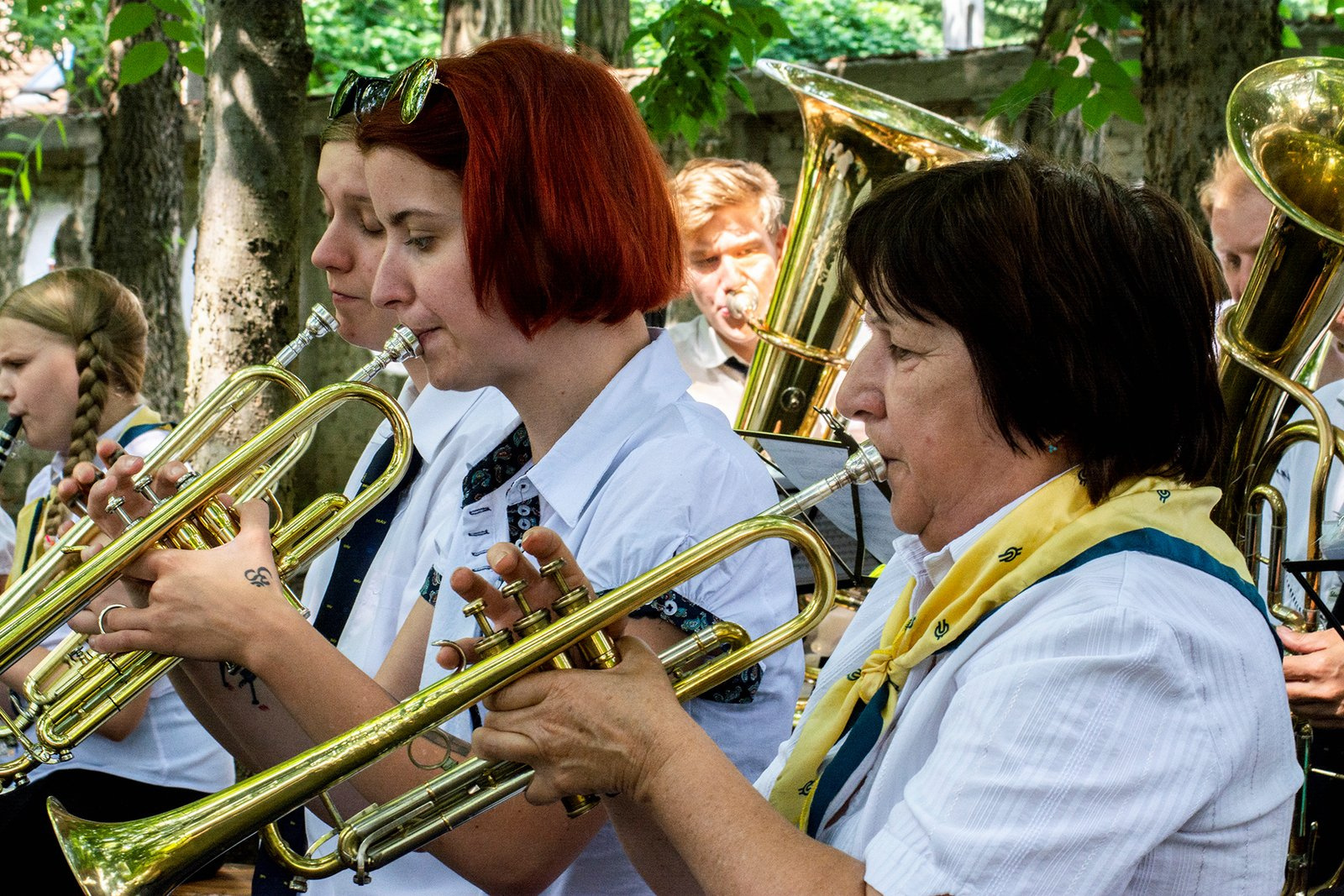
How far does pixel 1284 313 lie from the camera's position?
2.50 m

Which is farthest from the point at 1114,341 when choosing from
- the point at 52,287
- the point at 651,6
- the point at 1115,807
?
the point at 651,6

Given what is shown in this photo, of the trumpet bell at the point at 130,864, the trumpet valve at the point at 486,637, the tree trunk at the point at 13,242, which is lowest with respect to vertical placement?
the tree trunk at the point at 13,242

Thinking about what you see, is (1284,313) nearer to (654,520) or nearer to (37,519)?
(654,520)

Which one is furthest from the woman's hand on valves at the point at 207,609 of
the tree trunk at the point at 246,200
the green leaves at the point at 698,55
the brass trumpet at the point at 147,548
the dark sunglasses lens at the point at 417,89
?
the green leaves at the point at 698,55

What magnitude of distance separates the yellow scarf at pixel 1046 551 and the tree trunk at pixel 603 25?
4.77 meters

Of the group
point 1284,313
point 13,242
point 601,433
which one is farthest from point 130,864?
point 13,242

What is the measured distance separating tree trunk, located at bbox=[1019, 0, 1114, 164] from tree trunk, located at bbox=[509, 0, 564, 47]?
1.83 m

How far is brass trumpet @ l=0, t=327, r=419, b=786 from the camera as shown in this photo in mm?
1960

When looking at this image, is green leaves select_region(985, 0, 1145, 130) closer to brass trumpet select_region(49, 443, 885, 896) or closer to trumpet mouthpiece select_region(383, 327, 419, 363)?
trumpet mouthpiece select_region(383, 327, 419, 363)

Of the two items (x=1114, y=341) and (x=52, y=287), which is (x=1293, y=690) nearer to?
(x=1114, y=341)

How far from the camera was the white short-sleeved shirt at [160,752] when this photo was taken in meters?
3.15

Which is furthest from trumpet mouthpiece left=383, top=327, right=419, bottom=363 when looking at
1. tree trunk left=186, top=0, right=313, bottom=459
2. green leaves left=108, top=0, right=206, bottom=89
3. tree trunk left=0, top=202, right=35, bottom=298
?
tree trunk left=0, top=202, right=35, bottom=298

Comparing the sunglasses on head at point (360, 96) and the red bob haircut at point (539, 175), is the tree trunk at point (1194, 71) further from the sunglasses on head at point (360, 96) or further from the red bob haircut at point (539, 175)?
the sunglasses on head at point (360, 96)

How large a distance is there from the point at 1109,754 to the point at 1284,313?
5.23ft
